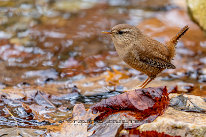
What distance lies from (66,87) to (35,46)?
242 cm

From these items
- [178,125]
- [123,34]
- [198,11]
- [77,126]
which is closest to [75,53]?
[123,34]

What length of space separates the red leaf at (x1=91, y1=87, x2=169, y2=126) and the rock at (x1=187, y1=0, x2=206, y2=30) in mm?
2868

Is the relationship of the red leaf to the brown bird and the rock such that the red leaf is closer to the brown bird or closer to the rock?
the brown bird

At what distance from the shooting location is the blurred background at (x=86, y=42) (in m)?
→ 5.59

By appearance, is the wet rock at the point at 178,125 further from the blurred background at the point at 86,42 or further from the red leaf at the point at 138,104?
the blurred background at the point at 86,42

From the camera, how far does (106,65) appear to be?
638 centimetres

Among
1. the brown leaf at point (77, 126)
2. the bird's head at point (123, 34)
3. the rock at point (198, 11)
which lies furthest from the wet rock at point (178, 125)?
the rock at point (198, 11)

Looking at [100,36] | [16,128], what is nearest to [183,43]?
[100,36]

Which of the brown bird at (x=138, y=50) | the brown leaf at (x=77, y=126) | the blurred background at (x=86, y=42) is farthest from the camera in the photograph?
the blurred background at (x=86, y=42)

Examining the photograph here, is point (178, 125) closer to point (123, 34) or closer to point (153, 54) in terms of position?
point (153, 54)

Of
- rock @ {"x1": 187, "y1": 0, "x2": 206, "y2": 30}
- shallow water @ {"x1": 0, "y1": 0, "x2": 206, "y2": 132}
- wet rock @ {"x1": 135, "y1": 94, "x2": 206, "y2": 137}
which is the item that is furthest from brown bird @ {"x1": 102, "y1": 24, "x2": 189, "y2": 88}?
rock @ {"x1": 187, "y1": 0, "x2": 206, "y2": 30}

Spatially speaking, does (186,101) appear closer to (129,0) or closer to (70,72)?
(70,72)

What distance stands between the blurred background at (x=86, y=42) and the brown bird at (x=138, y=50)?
694 mm

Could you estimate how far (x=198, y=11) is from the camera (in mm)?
6039
